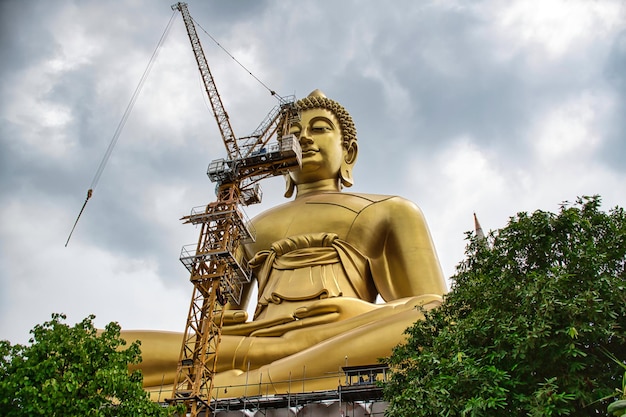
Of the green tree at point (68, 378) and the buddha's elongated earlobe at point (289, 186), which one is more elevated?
the buddha's elongated earlobe at point (289, 186)

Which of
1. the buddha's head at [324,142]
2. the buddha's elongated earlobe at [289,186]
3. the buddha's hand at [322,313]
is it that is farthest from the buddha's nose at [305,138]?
the buddha's hand at [322,313]

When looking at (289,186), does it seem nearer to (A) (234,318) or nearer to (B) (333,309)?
(A) (234,318)

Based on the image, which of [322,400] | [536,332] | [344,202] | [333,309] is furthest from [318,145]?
[536,332]

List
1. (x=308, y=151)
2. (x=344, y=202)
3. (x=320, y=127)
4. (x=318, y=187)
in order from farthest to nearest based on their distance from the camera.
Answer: (x=318, y=187), (x=320, y=127), (x=308, y=151), (x=344, y=202)

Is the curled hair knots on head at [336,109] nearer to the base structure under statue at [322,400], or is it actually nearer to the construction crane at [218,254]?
the construction crane at [218,254]

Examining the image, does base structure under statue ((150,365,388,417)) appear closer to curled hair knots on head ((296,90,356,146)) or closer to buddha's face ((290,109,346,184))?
buddha's face ((290,109,346,184))

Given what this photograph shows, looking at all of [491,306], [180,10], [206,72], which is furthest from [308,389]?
[180,10]

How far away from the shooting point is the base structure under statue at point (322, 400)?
7746 millimetres

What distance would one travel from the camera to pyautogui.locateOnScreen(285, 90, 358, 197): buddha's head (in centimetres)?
1327

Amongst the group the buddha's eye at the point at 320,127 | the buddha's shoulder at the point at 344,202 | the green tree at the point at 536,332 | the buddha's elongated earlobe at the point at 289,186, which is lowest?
the green tree at the point at 536,332

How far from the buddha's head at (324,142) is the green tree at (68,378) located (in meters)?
7.16

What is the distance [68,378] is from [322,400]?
3132 mm

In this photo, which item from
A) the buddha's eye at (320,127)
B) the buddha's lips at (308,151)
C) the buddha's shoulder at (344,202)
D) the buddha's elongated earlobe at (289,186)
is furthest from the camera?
the buddha's elongated earlobe at (289,186)

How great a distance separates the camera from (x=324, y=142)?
13.4 metres
